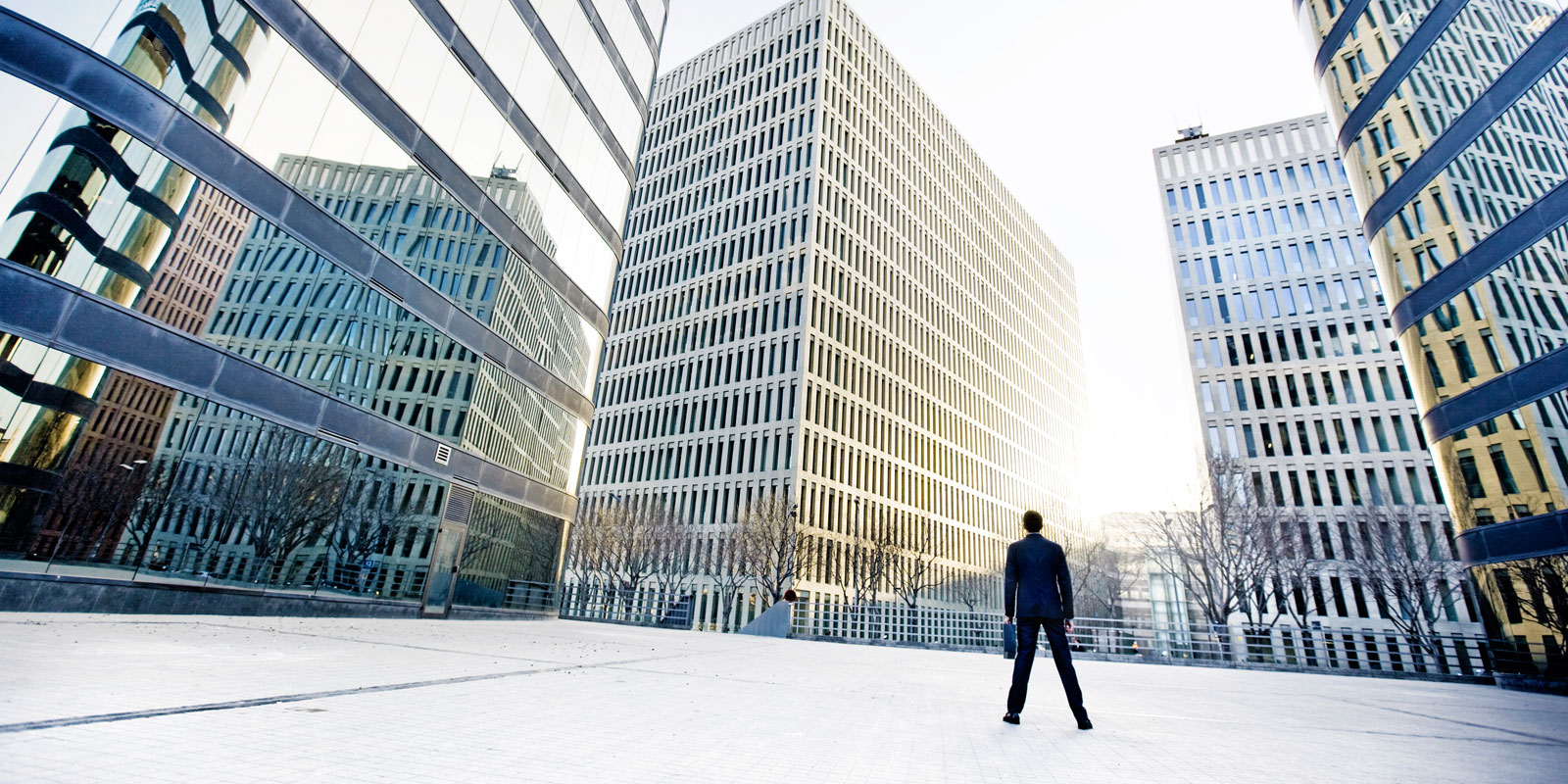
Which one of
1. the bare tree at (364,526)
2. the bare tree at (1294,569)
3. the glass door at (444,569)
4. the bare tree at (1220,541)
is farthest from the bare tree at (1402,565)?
the bare tree at (364,526)

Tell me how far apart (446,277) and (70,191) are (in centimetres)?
817

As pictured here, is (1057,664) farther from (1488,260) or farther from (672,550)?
(672,550)

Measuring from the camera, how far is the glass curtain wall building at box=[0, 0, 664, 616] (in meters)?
10.2

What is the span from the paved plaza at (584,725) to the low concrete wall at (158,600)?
0.81m

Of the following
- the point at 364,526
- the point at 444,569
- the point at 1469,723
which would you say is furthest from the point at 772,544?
the point at 1469,723

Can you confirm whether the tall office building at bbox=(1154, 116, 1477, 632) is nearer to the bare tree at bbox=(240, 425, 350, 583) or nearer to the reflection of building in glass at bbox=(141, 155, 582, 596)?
the reflection of building in glass at bbox=(141, 155, 582, 596)

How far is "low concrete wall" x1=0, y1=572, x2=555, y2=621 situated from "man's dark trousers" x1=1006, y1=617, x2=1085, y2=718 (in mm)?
13000

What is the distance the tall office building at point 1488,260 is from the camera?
1370 cm

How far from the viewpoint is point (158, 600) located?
11.4m

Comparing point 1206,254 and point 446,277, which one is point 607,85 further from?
point 1206,254

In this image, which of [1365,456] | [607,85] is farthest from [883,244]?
[607,85]

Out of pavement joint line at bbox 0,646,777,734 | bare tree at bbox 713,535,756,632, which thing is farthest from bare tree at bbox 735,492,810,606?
pavement joint line at bbox 0,646,777,734

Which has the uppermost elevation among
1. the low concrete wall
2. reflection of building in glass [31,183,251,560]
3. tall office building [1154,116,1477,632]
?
tall office building [1154,116,1477,632]

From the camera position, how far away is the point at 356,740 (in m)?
3.78
